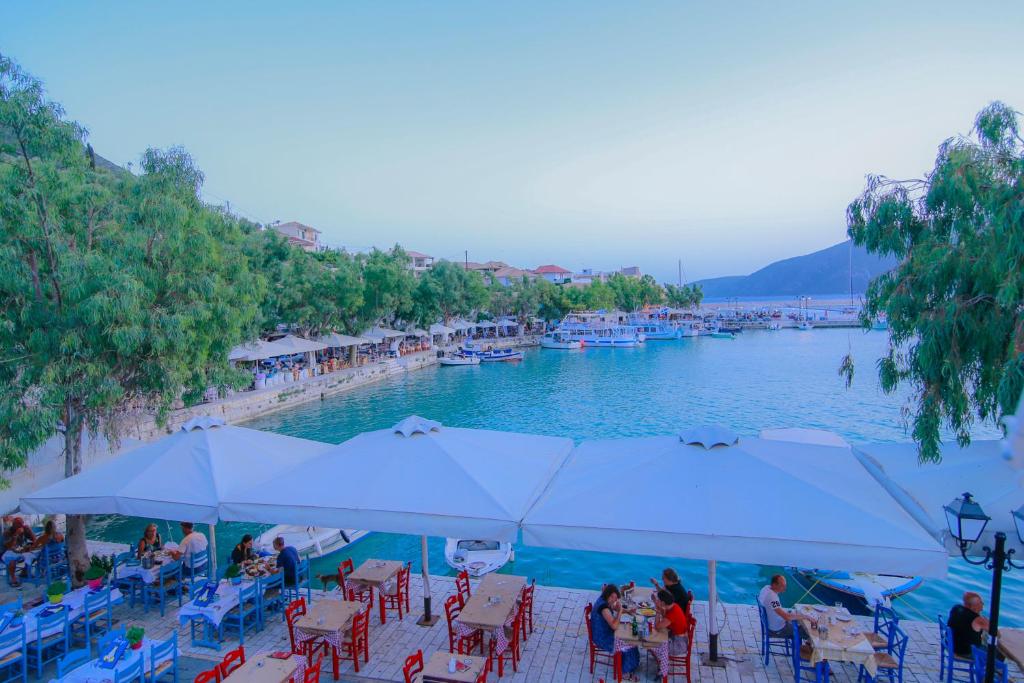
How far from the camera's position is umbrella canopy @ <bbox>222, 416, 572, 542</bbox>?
516 centimetres

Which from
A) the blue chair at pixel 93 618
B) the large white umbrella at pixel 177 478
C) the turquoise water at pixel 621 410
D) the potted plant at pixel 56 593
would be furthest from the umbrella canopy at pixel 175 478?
the turquoise water at pixel 621 410

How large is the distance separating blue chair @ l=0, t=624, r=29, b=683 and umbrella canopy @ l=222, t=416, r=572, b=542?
2239 millimetres

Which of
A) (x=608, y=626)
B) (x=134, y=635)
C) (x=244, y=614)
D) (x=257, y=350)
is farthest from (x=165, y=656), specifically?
(x=257, y=350)

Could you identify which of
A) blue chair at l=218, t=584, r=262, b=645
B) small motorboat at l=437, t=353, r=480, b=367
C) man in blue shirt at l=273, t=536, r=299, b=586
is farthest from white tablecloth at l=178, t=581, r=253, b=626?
small motorboat at l=437, t=353, r=480, b=367

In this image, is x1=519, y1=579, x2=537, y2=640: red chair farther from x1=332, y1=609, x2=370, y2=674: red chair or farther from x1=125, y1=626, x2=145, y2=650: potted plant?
x1=125, y1=626, x2=145, y2=650: potted plant

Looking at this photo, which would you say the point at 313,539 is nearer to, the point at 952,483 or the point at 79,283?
the point at 79,283

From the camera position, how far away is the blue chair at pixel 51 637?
19.3 ft

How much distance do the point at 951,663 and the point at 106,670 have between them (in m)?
Result: 7.56

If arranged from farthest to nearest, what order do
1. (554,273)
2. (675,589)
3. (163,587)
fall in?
(554,273) < (163,587) < (675,589)

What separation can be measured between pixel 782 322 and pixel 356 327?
Answer: 75720mm

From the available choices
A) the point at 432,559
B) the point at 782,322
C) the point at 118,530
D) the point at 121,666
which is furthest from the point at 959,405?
the point at 782,322

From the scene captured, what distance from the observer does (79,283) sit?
738cm

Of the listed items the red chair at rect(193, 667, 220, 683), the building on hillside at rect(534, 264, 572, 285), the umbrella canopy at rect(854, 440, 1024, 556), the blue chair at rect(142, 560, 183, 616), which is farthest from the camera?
the building on hillside at rect(534, 264, 572, 285)

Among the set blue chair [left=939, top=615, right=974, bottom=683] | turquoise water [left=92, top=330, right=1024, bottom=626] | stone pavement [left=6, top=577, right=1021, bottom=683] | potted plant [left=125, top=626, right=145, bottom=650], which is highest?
potted plant [left=125, top=626, right=145, bottom=650]
